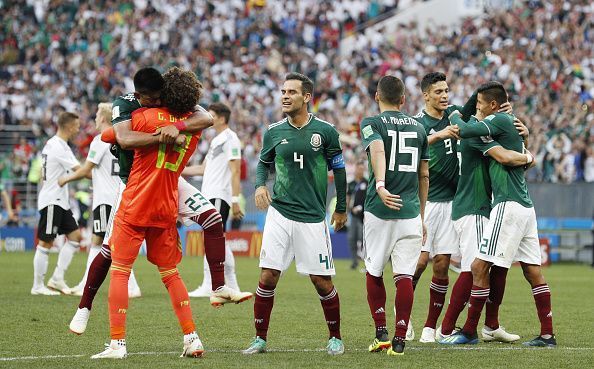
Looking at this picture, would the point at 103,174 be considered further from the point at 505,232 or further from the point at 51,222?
the point at 505,232

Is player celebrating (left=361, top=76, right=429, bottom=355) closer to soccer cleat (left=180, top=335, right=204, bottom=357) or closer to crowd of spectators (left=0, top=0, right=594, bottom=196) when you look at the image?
soccer cleat (left=180, top=335, right=204, bottom=357)

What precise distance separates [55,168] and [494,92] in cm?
804

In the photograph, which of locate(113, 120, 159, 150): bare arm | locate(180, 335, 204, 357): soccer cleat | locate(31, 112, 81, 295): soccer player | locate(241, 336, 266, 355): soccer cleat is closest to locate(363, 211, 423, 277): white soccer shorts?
locate(241, 336, 266, 355): soccer cleat

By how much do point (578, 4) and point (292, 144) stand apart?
27907 millimetres

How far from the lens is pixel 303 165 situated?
10.5 m

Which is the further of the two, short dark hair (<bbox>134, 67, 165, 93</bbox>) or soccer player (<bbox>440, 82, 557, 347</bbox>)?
soccer player (<bbox>440, 82, 557, 347</bbox>)

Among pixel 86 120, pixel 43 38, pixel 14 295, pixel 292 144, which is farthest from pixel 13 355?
pixel 43 38

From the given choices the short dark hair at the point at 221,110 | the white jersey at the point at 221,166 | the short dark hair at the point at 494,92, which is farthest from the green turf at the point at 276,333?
the short dark hair at the point at 221,110

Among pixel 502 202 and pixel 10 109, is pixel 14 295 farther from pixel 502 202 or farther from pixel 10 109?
pixel 10 109

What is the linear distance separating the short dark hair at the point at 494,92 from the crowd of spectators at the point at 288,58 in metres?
17.8

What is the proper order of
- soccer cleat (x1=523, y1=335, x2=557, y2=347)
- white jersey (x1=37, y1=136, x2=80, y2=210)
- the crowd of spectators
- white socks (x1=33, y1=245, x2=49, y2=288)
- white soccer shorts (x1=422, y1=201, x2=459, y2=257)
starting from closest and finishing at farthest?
1. soccer cleat (x1=523, y1=335, x2=557, y2=347)
2. white soccer shorts (x1=422, y1=201, x2=459, y2=257)
3. white jersey (x1=37, y1=136, x2=80, y2=210)
4. white socks (x1=33, y1=245, x2=49, y2=288)
5. the crowd of spectators

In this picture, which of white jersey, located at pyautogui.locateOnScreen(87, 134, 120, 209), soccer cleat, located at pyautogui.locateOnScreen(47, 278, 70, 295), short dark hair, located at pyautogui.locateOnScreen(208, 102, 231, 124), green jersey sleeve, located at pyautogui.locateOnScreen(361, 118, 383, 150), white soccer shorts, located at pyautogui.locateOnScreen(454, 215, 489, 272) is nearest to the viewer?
green jersey sleeve, located at pyautogui.locateOnScreen(361, 118, 383, 150)

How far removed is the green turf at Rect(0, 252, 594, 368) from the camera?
9.98 meters

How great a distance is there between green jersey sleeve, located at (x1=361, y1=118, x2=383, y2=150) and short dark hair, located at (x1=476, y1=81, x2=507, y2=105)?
1592mm
